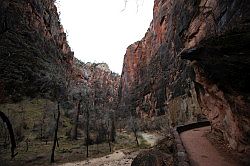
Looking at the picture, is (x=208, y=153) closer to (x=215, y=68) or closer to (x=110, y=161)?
(x=215, y=68)

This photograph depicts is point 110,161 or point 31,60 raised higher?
point 31,60

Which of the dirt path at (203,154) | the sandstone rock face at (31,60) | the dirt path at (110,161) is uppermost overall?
the sandstone rock face at (31,60)

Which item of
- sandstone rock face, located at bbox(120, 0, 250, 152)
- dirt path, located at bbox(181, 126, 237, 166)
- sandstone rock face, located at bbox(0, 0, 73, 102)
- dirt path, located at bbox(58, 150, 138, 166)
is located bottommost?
dirt path, located at bbox(58, 150, 138, 166)

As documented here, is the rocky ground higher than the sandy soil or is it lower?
higher

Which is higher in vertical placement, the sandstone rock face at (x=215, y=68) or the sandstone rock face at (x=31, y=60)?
the sandstone rock face at (x=31, y=60)

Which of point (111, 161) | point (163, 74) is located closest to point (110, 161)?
point (111, 161)

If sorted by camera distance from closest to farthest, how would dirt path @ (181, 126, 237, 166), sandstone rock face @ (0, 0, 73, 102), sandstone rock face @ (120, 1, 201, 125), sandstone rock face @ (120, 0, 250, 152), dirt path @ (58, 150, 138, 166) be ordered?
sandstone rock face @ (120, 0, 250, 152)
dirt path @ (181, 126, 237, 166)
dirt path @ (58, 150, 138, 166)
sandstone rock face @ (120, 1, 201, 125)
sandstone rock face @ (0, 0, 73, 102)

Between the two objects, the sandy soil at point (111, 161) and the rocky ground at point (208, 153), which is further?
the sandy soil at point (111, 161)

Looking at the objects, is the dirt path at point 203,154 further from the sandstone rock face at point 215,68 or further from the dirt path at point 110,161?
the dirt path at point 110,161

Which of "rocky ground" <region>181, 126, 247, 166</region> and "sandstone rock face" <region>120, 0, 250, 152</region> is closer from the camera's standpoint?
"sandstone rock face" <region>120, 0, 250, 152</region>

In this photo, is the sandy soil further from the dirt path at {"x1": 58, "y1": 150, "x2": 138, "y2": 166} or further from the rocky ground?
the rocky ground

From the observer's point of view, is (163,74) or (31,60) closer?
(31,60)

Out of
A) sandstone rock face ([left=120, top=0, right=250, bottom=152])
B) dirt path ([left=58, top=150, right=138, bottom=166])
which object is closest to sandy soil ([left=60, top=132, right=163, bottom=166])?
dirt path ([left=58, top=150, right=138, bottom=166])

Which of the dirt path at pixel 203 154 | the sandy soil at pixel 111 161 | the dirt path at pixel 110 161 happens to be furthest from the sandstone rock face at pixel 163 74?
the dirt path at pixel 110 161
